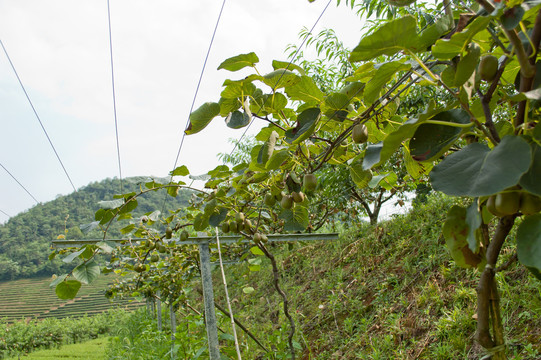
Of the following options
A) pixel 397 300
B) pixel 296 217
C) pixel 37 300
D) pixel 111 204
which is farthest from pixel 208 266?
pixel 37 300

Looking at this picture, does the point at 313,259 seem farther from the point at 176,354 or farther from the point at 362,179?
the point at 362,179

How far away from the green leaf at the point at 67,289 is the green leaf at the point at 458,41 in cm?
→ 104

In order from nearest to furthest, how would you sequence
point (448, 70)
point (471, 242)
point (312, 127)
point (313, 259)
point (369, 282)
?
point (471, 242) → point (448, 70) → point (312, 127) → point (369, 282) → point (313, 259)

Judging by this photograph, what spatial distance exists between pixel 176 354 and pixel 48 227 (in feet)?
27.5

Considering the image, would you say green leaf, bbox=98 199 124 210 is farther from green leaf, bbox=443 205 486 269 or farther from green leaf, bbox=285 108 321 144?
green leaf, bbox=443 205 486 269

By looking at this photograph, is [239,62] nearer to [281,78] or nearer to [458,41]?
[281,78]

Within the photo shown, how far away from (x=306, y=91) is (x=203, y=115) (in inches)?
9.1

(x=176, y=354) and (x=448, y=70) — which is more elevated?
(x=448, y=70)

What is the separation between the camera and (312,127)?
0.67 metres

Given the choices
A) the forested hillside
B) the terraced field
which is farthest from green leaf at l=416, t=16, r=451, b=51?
the terraced field

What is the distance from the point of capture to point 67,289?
3.31 feet

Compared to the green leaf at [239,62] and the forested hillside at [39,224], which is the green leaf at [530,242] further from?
the forested hillside at [39,224]

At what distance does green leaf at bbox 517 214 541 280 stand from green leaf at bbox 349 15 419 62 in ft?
0.90

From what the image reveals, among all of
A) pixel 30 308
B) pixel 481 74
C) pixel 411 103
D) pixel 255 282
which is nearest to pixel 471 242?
pixel 481 74
